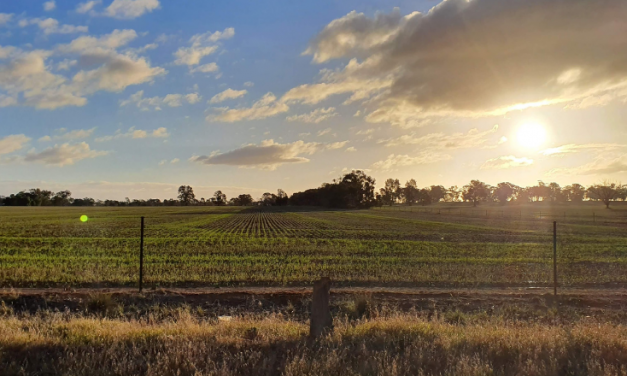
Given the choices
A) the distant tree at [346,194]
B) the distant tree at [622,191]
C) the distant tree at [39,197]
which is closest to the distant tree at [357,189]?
the distant tree at [346,194]

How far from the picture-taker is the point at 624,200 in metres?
160

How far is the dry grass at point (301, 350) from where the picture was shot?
5.07 meters

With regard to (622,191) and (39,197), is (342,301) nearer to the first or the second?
(622,191)

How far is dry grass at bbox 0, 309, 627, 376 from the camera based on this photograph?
5.07 m

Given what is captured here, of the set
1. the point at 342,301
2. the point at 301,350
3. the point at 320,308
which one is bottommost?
the point at 342,301

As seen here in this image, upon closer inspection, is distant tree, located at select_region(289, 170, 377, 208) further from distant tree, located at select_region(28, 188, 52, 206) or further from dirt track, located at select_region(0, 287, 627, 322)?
dirt track, located at select_region(0, 287, 627, 322)

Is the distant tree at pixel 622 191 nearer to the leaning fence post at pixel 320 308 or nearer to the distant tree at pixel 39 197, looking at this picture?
the leaning fence post at pixel 320 308

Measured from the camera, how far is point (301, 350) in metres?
5.70

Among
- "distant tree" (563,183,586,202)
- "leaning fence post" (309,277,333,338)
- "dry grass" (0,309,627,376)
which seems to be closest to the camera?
"dry grass" (0,309,627,376)

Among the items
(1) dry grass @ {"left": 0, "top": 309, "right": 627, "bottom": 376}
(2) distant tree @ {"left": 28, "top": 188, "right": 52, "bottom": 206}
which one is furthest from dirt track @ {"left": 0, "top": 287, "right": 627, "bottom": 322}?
(2) distant tree @ {"left": 28, "top": 188, "right": 52, "bottom": 206}

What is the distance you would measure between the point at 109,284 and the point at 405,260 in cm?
1360

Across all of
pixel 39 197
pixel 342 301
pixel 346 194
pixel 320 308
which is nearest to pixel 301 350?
pixel 320 308

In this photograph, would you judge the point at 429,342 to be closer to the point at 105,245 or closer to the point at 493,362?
the point at 493,362

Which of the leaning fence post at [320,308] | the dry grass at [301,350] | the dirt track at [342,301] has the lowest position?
the dirt track at [342,301]
